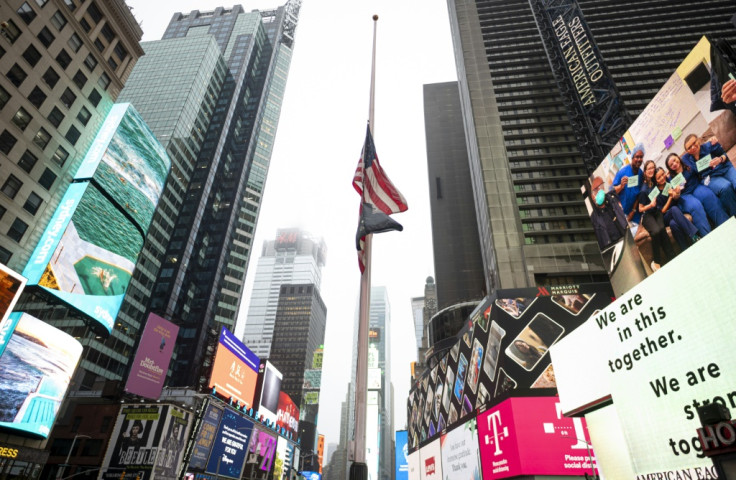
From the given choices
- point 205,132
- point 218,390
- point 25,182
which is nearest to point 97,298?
point 25,182

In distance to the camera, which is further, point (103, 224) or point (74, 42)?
point (74, 42)

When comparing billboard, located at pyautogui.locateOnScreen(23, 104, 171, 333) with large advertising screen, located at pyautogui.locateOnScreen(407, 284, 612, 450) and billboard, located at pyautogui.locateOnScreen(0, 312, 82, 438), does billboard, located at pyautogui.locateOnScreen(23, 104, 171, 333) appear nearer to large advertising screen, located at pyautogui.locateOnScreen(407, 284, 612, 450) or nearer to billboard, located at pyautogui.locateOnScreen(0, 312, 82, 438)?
billboard, located at pyautogui.locateOnScreen(0, 312, 82, 438)

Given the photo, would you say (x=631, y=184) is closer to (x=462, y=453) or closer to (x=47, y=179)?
(x=462, y=453)

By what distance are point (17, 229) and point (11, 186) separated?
13.7ft

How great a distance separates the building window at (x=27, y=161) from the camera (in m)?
40.4

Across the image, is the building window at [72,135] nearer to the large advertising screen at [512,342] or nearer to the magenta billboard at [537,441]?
the large advertising screen at [512,342]

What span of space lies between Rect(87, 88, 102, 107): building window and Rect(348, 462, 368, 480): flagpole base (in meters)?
57.5

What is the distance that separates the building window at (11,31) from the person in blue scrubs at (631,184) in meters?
54.3

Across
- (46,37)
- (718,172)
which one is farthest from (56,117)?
(718,172)

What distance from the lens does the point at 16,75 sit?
4034 centimetres

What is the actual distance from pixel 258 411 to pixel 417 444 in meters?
24.9

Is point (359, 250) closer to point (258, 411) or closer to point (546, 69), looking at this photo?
point (258, 411)

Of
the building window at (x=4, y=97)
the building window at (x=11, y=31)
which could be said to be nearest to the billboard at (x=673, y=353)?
the building window at (x=4, y=97)

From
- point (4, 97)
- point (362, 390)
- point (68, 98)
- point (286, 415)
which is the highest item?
point (68, 98)
